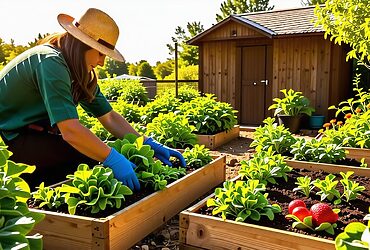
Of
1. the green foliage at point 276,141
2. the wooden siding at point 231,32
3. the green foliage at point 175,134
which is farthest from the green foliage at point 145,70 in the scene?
the green foliage at point 276,141

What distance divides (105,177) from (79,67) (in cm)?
80

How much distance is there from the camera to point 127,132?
3.61 m

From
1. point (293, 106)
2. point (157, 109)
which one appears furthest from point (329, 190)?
point (293, 106)

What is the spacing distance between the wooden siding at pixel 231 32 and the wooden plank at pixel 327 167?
224 inches

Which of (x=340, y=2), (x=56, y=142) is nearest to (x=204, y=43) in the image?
(x=340, y=2)

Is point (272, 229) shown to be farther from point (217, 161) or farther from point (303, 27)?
point (303, 27)

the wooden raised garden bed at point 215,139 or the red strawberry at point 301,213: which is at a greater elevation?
the red strawberry at point 301,213

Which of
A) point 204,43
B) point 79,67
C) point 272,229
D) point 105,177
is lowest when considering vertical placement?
point 272,229

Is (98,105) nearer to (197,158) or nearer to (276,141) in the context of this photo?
(197,158)

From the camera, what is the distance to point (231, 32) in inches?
368

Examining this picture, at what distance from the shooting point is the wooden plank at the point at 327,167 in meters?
3.60

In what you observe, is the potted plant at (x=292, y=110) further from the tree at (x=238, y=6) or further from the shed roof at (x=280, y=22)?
the tree at (x=238, y=6)

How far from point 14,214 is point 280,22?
29.7ft

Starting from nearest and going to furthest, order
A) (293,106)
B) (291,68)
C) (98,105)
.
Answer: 1. (98,105)
2. (293,106)
3. (291,68)
